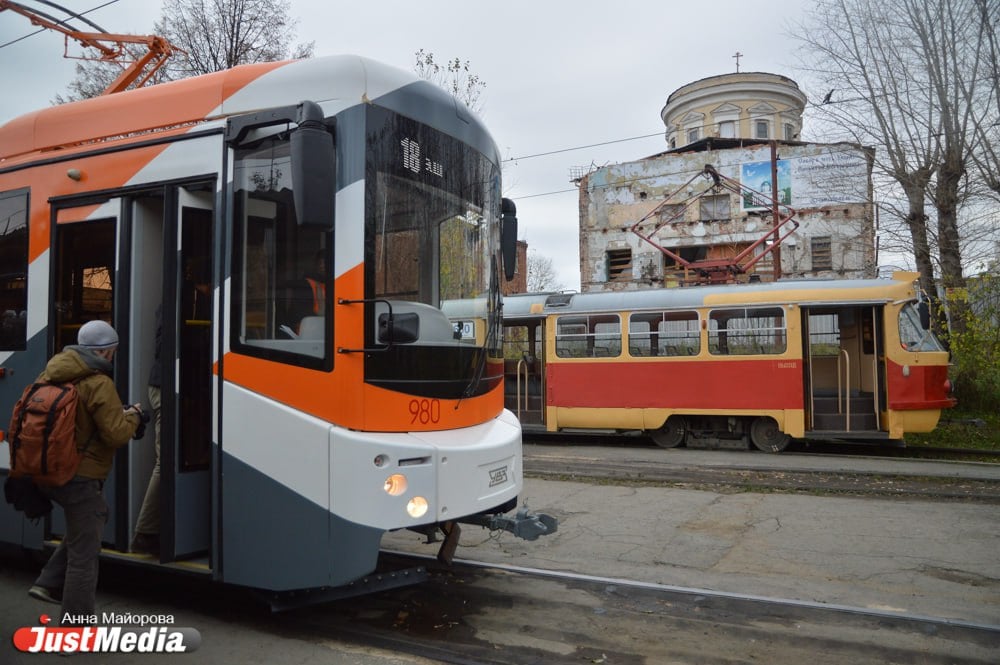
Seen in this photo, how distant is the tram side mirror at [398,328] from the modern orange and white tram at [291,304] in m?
0.01

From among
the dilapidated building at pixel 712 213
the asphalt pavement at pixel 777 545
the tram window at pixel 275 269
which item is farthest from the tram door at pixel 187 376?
the dilapidated building at pixel 712 213

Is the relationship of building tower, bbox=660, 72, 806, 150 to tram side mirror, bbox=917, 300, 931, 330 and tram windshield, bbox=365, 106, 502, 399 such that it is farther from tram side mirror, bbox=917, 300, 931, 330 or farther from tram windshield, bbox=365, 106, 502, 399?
tram windshield, bbox=365, 106, 502, 399

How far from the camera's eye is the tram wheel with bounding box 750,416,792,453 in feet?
43.9

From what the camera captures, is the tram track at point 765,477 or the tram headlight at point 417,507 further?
the tram track at point 765,477

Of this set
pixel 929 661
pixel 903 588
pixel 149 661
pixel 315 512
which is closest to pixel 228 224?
pixel 315 512

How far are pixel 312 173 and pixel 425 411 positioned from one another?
1.53m

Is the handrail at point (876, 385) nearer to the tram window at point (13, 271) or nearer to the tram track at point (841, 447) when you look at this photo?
the tram track at point (841, 447)

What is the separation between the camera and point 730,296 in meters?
13.7

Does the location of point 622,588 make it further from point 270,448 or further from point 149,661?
point 149,661

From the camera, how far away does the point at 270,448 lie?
4387mm

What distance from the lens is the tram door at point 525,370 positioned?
1583 cm

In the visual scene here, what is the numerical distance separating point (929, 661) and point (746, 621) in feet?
3.47

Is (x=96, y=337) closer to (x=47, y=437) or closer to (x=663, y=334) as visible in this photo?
(x=47, y=437)

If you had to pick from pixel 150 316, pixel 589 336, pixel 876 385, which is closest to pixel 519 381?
pixel 589 336
